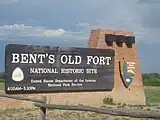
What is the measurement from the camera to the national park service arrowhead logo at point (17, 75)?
2227cm

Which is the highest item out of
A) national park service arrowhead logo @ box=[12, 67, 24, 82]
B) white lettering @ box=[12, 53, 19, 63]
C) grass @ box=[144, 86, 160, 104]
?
white lettering @ box=[12, 53, 19, 63]

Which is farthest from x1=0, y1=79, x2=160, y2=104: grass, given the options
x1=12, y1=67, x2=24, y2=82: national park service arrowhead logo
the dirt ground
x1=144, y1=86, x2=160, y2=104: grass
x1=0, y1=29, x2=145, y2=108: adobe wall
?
the dirt ground

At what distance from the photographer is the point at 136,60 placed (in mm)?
27859

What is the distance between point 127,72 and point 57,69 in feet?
17.1

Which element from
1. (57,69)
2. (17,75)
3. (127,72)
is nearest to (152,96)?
(127,72)

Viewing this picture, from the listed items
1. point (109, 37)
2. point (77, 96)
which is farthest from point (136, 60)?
point (77, 96)

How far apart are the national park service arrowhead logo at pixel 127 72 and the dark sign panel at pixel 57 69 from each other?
76cm

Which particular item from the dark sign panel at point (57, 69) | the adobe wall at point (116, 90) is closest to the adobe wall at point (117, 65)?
the adobe wall at point (116, 90)

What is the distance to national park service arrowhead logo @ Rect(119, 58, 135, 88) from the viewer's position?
26859 millimetres

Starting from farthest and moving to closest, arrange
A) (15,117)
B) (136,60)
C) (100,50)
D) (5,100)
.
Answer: (136,60) < (100,50) < (5,100) < (15,117)

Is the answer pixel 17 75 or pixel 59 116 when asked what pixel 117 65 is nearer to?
pixel 17 75

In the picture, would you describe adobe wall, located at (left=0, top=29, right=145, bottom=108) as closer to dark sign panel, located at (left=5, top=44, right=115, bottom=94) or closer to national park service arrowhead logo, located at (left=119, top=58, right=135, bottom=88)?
national park service arrowhead logo, located at (left=119, top=58, right=135, bottom=88)

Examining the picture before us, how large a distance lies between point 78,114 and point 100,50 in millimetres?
8176

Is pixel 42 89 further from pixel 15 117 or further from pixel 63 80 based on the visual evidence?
pixel 15 117
